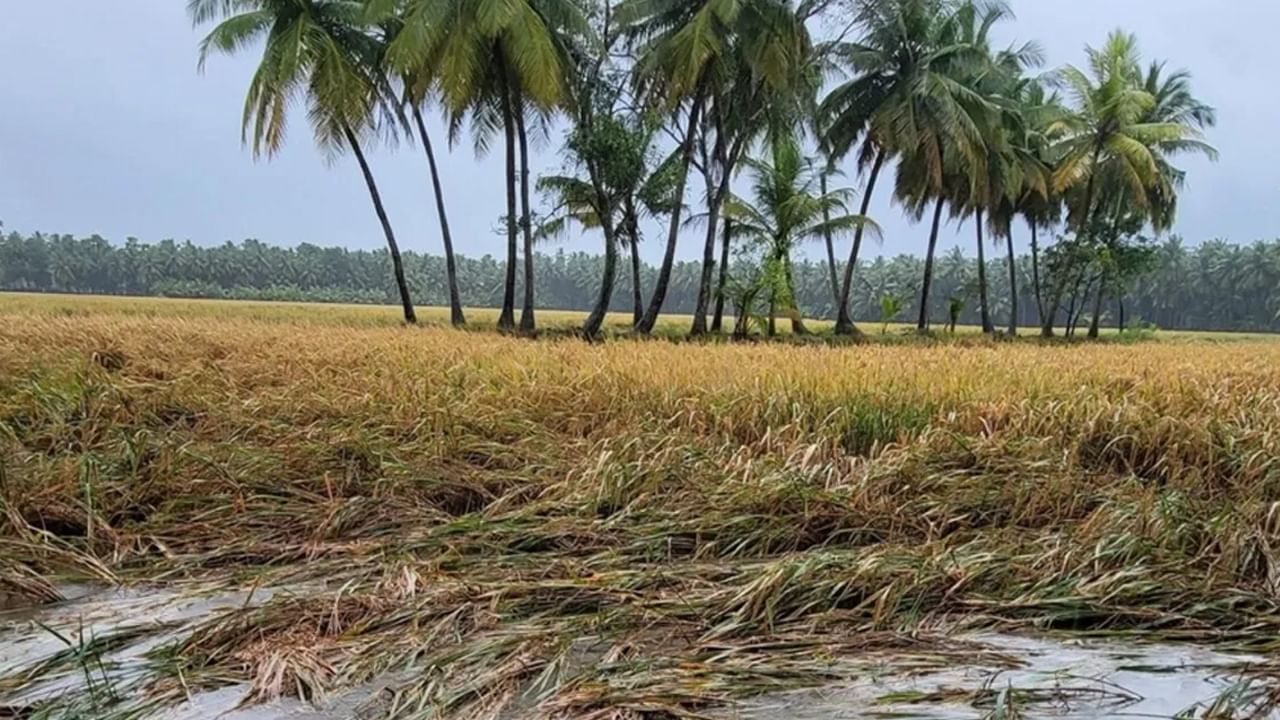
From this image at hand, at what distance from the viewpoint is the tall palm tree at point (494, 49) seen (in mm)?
11625

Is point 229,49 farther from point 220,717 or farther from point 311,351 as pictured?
point 220,717

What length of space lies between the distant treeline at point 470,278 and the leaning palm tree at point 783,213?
25217 millimetres

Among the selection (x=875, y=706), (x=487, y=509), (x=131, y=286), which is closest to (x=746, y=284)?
(x=487, y=509)

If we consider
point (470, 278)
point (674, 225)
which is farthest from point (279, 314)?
point (470, 278)

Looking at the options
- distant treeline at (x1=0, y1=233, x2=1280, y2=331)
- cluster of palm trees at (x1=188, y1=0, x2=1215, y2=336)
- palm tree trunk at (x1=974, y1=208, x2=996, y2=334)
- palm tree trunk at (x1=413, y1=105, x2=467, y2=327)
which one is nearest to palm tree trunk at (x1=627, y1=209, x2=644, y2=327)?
cluster of palm trees at (x1=188, y1=0, x2=1215, y2=336)

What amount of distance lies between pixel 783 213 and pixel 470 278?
48106 millimetres

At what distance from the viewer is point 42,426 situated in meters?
3.84

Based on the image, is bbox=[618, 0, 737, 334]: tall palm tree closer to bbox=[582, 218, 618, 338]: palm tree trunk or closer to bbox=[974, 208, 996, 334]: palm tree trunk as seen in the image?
bbox=[582, 218, 618, 338]: palm tree trunk

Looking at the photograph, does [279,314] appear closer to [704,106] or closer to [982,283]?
[704,106]

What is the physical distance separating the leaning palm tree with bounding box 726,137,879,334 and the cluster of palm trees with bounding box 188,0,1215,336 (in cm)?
6

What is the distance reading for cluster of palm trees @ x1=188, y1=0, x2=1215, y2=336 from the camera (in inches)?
492

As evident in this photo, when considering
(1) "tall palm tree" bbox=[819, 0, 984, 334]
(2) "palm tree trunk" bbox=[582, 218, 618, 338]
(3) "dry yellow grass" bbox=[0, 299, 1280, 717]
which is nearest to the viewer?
(3) "dry yellow grass" bbox=[0, 299, 1280, 717]

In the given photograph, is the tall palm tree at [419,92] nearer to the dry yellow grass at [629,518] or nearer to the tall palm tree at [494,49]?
the tall palm tree at [494,49]

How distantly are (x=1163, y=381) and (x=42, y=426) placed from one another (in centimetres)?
726
